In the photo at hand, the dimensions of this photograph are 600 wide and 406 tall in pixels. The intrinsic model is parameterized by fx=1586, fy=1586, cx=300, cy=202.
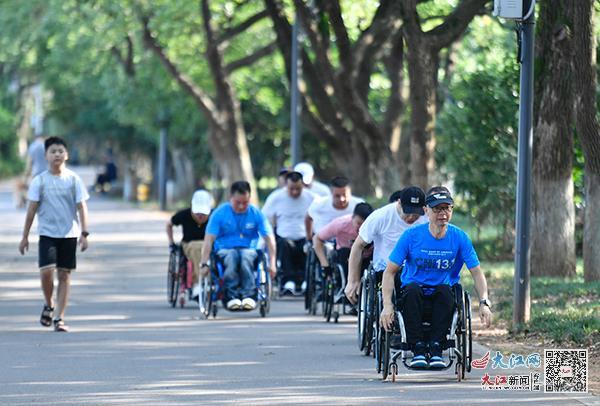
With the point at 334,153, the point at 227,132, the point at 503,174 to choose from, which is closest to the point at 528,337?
the point at 503,174

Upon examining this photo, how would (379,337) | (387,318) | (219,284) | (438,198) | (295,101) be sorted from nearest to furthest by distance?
(438,198) → (387,318) → (379,337) → (219,284) → (295,101)

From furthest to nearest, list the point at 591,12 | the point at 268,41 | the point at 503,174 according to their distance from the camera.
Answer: the point at 268,41
the point at 503,174
the point at 591,12

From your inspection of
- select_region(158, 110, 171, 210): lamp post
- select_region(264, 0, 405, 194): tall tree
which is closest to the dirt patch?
select_region(264, 0, 405, 194): tall tree

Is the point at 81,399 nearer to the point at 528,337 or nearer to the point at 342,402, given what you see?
the point at 342,402

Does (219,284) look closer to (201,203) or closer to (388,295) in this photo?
(201,203)

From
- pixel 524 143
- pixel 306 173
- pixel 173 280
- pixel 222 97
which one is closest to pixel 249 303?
pixel 173 280

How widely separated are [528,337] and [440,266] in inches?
136

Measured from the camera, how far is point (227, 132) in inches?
1559

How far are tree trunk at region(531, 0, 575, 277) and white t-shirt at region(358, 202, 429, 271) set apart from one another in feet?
17.2

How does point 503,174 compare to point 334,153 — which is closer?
point 503,174

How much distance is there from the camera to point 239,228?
1753 centimetres

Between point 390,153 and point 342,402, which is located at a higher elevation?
point 390,153

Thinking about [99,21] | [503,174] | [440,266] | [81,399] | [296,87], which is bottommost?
[81,399]

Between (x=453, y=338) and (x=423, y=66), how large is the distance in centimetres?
1152
